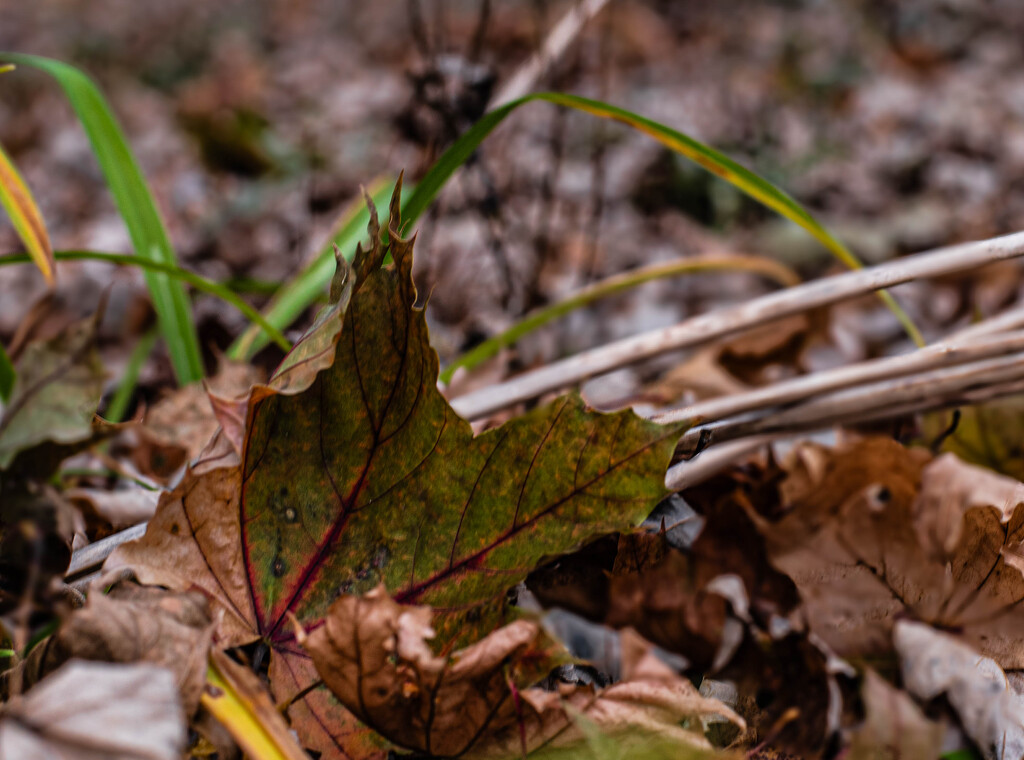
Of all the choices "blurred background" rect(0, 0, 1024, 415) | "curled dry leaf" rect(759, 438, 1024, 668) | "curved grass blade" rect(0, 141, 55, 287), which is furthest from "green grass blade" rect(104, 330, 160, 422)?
"curled dry leaf" rect(759, 438, 1024, 668)

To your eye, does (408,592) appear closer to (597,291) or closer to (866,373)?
(866,373)

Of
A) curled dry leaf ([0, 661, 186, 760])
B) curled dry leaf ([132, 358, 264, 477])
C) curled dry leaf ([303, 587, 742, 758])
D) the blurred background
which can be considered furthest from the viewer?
the blurred background

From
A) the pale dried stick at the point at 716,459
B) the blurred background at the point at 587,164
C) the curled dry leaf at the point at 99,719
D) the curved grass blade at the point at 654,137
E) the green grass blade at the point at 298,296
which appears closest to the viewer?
the curled dry leaf at the point at 99,719

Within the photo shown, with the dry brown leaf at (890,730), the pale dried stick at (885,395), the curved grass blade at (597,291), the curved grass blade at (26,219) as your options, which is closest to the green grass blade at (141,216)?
the curved grass blade at (26,219)

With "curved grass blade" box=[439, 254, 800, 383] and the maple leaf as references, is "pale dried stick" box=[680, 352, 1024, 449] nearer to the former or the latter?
the maple leaf

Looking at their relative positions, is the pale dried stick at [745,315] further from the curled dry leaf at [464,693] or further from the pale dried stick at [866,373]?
the curled dry leaf at [464,693]

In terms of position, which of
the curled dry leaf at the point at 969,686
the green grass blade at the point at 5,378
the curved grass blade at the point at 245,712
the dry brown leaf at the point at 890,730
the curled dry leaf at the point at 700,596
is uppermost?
the green grass blade at the point at 5,378

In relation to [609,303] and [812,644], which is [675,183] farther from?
[812,644]
